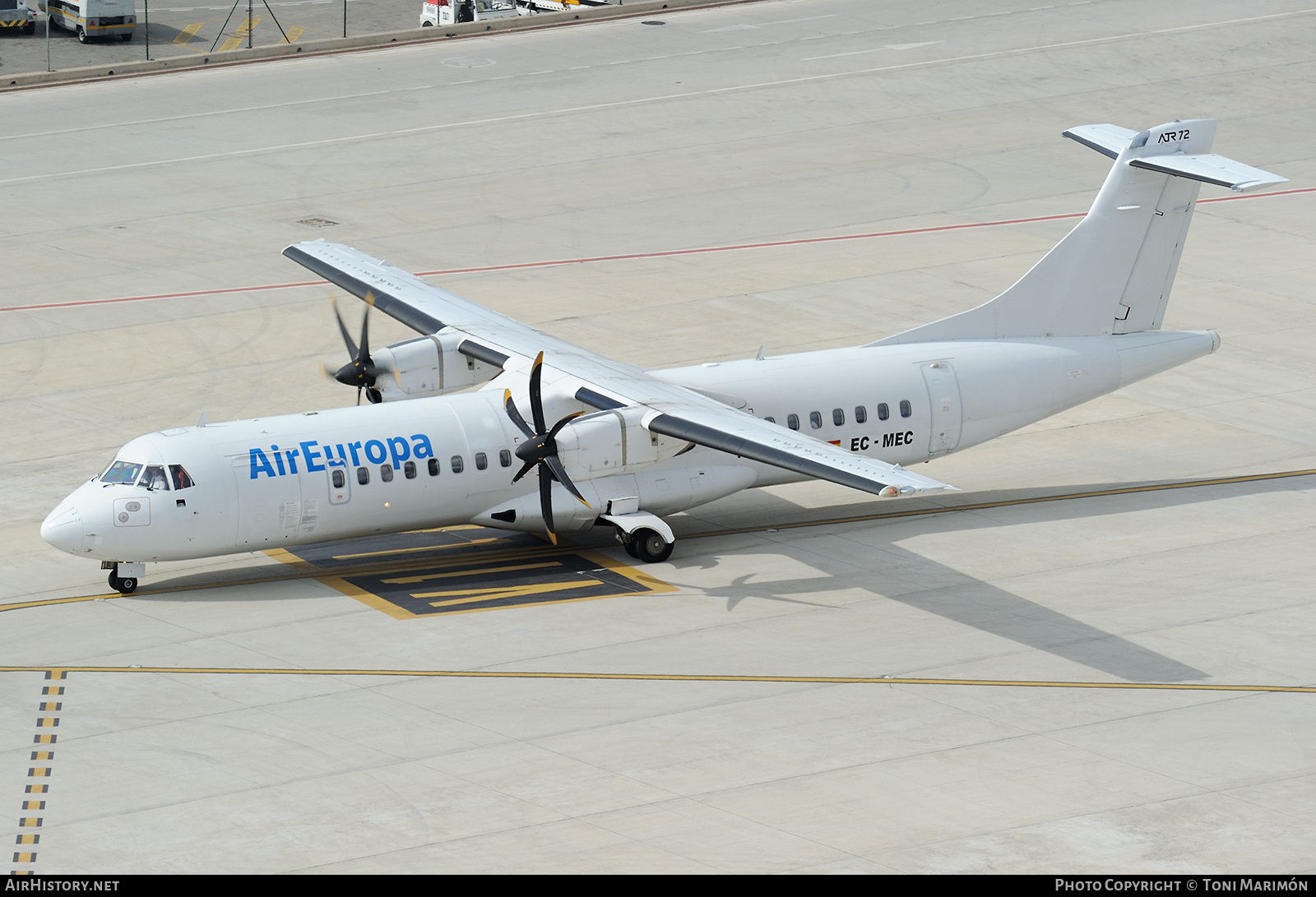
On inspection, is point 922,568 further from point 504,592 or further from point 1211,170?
point 1211,170

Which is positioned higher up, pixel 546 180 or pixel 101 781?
pixel 546 180

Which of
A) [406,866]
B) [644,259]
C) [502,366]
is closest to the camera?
[406,866]

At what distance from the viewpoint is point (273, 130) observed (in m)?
63.0

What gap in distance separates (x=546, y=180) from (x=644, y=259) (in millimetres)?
8590

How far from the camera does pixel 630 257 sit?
2068 inches

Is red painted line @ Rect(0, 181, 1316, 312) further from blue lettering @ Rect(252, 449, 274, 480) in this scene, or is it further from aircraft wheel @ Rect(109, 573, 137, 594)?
blue lettering @ Rect(252, 449, 274, 480)

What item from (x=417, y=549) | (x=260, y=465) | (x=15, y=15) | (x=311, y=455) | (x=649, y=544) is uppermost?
(x=15, y=15)

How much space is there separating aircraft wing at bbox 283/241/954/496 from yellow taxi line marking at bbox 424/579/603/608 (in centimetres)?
320

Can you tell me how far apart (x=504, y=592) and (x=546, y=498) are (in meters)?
1.86

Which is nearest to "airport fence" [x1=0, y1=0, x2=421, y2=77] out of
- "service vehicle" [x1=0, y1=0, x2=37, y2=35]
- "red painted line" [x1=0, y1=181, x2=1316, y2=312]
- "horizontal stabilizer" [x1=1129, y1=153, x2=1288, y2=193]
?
"service vehicle" [x1=0, y1=0, x2=37, y2=35]

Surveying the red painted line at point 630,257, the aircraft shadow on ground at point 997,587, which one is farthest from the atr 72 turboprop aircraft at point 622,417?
the red painted line at point 630,257

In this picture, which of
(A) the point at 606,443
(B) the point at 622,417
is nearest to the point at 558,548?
(A) the point at 606,443

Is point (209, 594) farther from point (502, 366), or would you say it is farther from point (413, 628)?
point (502, 366)

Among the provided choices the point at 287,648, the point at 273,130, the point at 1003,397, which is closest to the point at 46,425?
the point at 287,648
